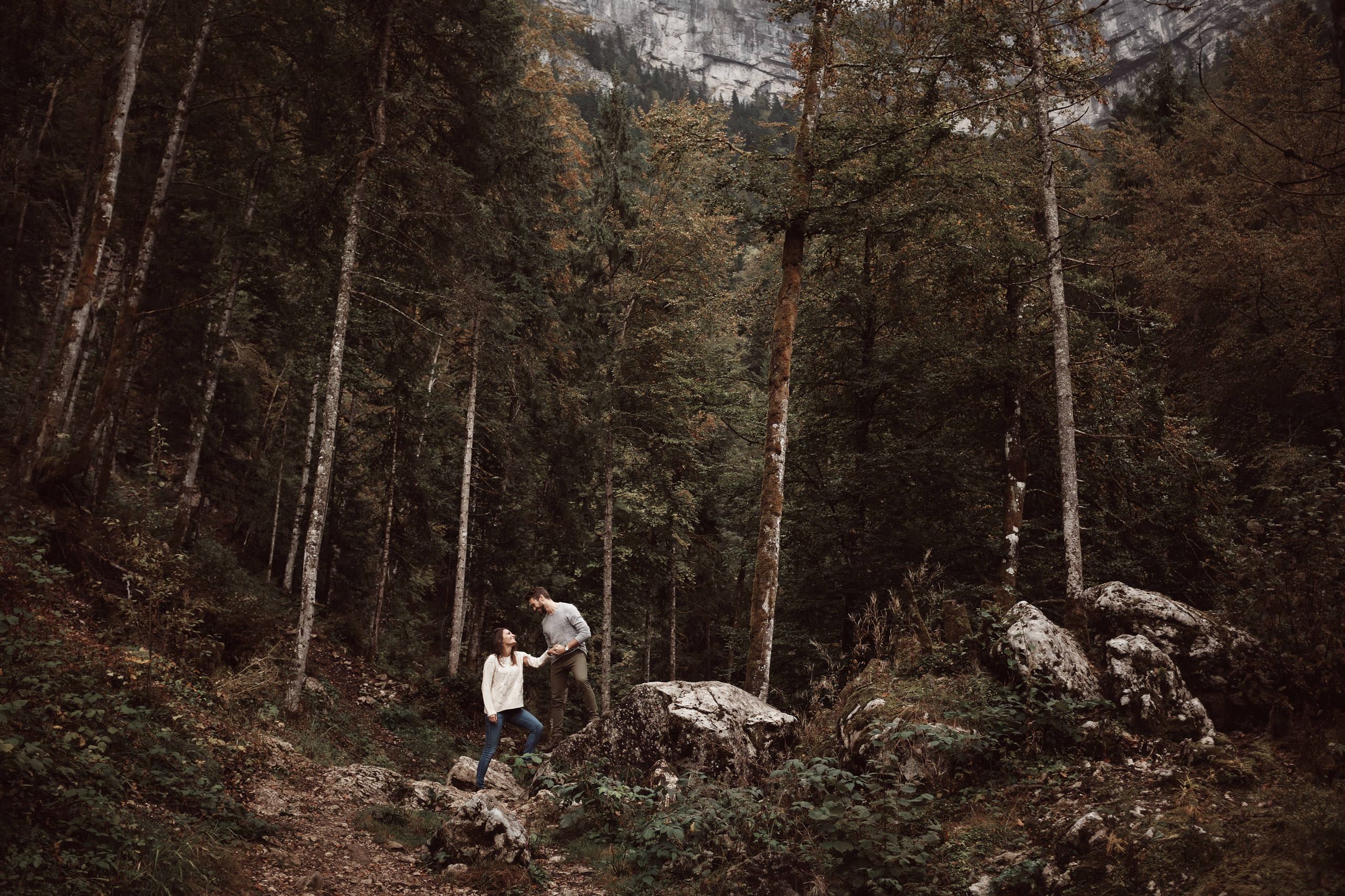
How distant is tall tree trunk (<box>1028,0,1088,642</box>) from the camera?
34.5 ft

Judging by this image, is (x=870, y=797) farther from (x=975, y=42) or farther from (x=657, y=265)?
(x=657, y=265)

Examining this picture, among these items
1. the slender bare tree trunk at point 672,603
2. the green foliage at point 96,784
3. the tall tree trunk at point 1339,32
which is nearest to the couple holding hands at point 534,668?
the green foliage at point 96,784

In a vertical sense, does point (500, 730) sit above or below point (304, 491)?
below

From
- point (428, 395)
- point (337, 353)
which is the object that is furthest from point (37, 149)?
point (337, 353)

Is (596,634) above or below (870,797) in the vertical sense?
below

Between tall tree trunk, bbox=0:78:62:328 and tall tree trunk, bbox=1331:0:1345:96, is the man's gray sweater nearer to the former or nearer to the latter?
tall tree trunk, bbox=1331:0:1345:96

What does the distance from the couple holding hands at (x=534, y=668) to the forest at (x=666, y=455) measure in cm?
62

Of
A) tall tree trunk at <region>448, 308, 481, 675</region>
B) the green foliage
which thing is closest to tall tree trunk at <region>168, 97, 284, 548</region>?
tall tree trunk at <region>448, 308, 481, 675</region>

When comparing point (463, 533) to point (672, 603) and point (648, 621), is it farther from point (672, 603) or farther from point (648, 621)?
point (672, 603)

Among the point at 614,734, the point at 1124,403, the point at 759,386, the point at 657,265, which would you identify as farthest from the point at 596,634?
the point at 1124,403

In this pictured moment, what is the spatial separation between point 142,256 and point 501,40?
707 cm

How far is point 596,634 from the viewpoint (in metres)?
22.8

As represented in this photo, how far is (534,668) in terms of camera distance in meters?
8.20

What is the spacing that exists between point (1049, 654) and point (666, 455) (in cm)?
1339
